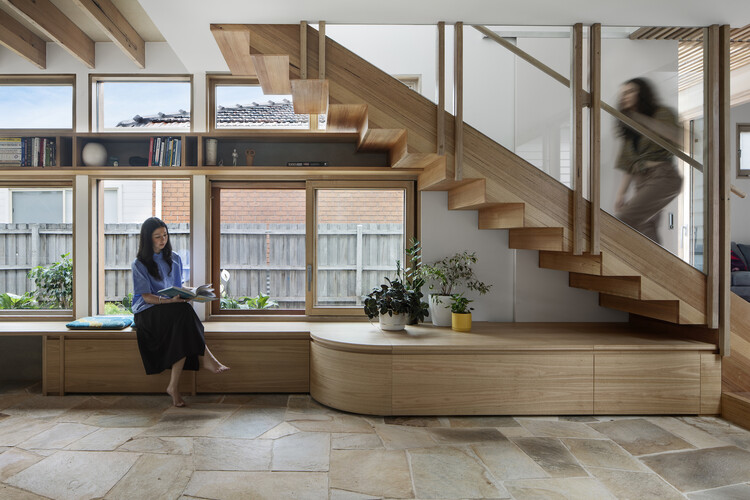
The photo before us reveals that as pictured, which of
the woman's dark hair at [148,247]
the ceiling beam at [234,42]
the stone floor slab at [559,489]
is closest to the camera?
the stone floor slab at [559,489]

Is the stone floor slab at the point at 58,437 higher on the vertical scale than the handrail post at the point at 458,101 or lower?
lower

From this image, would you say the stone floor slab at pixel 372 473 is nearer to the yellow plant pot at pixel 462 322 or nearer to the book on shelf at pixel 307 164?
the yellow plant pot at pixel 462 322

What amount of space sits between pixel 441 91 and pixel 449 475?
2287mm

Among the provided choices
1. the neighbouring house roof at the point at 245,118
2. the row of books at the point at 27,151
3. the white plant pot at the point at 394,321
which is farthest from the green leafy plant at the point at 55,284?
the white plant pot at the point at 394,321

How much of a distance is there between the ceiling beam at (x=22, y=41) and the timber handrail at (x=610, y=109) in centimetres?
344

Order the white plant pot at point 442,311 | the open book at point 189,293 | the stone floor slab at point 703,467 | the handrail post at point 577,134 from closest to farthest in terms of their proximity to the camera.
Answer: the stone floor slab at point 703,467
the handrail post at point 577,134
the open book at point 189,293
the white plant pot at point 442,311

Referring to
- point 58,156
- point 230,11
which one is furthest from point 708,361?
point 58,156

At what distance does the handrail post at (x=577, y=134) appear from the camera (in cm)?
314

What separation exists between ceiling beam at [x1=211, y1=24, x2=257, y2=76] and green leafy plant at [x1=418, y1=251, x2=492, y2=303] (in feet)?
6.90

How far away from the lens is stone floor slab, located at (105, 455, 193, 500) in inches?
90.3

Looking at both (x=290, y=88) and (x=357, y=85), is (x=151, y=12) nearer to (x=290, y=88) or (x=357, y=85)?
(x=290, y=88)

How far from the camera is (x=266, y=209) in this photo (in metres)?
4.36

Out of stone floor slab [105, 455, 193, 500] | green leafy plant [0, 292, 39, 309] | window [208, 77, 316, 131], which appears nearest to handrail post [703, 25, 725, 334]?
window [208, 77, 316, 131]

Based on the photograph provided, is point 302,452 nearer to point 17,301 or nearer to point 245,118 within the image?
point 245,118
